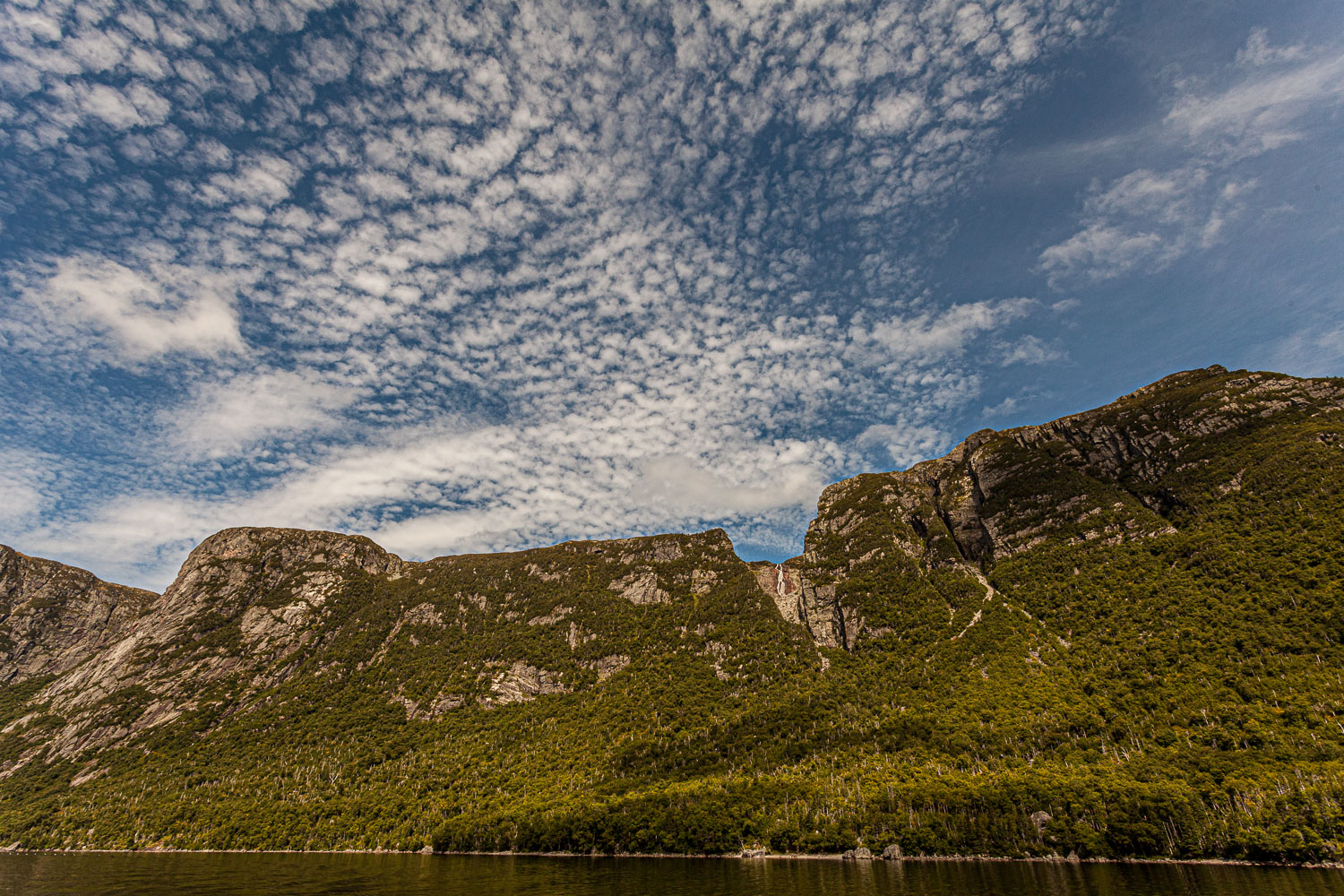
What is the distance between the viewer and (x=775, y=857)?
119 m

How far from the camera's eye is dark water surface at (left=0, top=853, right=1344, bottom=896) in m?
72.9

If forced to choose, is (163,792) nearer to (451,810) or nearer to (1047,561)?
(451,810)

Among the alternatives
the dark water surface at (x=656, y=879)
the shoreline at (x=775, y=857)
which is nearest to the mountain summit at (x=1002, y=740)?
the shoreline at (x=775, y=857)

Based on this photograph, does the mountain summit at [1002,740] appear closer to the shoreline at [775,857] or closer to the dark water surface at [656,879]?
the shoreline at [775,857]

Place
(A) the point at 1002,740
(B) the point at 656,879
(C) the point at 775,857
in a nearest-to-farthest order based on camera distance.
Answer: (B) the point at 656,879 < (C) the point at 775,857 < (A) the point at 1002,740

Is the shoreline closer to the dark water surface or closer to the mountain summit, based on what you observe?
the mountain summit

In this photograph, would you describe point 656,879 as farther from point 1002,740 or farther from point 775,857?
point 1002,740

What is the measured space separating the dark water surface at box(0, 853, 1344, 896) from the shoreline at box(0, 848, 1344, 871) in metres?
3.46

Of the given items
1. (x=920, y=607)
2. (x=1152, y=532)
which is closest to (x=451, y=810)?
(x=920, y=607)

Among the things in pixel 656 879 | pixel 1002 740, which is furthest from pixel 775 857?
pixel 1002 740

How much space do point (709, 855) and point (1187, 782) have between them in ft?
313

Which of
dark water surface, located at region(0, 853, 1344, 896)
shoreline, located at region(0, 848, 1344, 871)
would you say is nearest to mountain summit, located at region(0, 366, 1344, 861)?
shoreline, located at region(0, 848, 1344, 871)

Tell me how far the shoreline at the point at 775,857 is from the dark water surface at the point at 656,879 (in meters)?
3.46

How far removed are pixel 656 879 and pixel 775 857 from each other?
42648 millimetres
